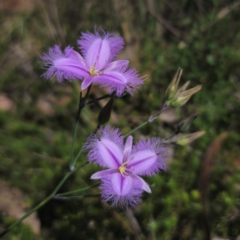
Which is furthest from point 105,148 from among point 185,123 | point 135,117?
point 135,117

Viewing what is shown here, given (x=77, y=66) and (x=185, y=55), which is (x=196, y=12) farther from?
(x=77, y=66)

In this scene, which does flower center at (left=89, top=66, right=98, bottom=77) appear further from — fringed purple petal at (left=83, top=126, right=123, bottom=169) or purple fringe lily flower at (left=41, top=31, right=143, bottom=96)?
fringed purple petal at (left=83, top=126, right=123, bottom=169)

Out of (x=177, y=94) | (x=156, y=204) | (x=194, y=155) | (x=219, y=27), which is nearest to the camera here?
(x=177, y=94)

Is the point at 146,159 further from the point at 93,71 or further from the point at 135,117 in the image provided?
the point at 135,117

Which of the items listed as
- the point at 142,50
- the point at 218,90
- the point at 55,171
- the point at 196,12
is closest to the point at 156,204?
the point at 55,171

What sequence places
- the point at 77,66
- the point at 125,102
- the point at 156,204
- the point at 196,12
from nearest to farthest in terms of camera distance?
1. the point at 77,66
2. the point at 156,204
3. the point at 125,102
4. the point at 196,12

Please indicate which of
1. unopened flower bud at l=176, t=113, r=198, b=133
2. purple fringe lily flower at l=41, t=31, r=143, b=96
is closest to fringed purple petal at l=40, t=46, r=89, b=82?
purple fringe lily flower at l=41, t=31, r=143, b=96

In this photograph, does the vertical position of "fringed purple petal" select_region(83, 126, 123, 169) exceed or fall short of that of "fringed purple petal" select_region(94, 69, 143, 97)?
it falls short
